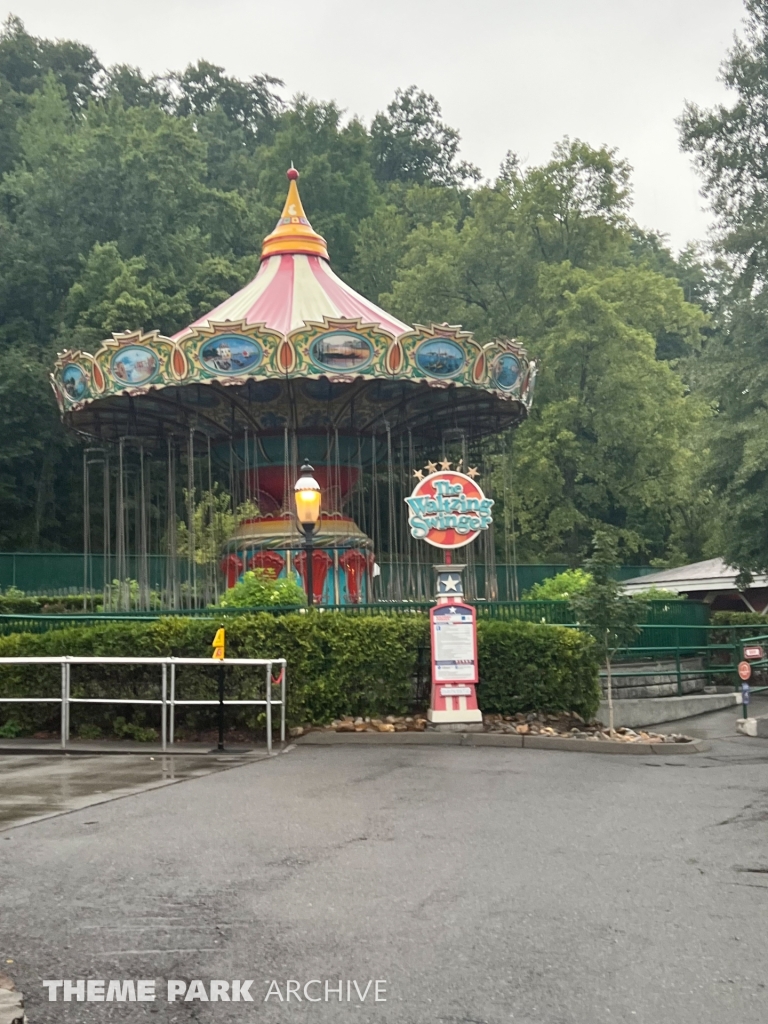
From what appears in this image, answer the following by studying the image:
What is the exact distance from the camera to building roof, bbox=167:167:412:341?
2469 cm

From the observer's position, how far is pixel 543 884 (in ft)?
22.8

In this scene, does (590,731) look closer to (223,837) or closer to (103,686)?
(103,686)

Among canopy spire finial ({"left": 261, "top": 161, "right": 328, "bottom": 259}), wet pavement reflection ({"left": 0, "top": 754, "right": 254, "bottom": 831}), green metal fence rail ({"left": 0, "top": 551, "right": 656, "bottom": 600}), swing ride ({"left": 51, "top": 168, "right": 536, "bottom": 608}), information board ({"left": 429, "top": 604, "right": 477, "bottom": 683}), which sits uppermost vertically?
canopy spire finial ({"left": 261, "top": 161, "right": 328, "bottom": 259})

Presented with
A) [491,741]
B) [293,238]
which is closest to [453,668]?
[491,741]

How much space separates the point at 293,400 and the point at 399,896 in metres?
18.3

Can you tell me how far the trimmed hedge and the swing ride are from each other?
Result: 5.98 meters

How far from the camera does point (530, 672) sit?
1609 cm

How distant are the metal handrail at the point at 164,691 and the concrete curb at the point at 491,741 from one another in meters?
0.67

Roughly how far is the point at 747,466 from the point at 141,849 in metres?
23.9

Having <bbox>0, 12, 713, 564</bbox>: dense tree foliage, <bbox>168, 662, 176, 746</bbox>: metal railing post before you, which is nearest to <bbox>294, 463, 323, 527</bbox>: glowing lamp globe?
<bbox>168, 662, 176, 746</bbox>: metal railing post

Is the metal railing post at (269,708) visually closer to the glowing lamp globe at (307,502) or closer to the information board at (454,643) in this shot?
the information board at (454,643)

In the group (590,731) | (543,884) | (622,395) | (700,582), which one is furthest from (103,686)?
(622,395)

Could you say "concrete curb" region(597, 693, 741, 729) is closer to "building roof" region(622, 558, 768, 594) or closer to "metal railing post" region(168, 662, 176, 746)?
"metal railing post" region(168, 662, 176, 746)

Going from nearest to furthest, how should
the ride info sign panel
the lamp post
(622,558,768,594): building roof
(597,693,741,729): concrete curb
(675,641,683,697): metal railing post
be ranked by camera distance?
the ride info sign panel, the lamp post, (597,693,741,729): concrete curb, (675,641,683,697): metal railing post, (622,558,768,594): building roof
